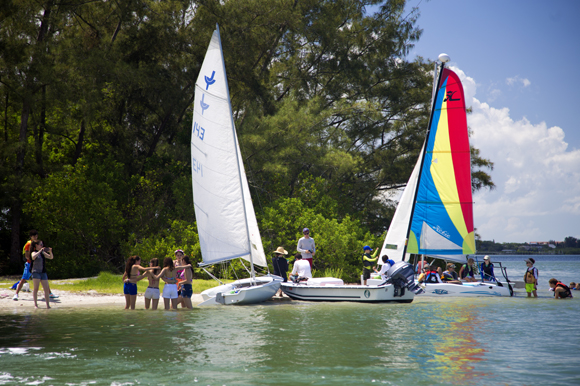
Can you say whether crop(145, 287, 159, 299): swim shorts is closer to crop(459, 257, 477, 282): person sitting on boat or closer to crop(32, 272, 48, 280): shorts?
crop(32, 272, 48, 280): shorts

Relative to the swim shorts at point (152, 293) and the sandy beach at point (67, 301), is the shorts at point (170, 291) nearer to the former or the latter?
the swim shorts at point (152, 293)

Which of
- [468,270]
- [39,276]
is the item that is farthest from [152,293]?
[468,270]

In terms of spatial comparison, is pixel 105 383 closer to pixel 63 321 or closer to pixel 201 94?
pixel 63 321

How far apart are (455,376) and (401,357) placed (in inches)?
58.2

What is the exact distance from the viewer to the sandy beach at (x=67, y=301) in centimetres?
1593

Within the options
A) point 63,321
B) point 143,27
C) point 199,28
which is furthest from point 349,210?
point 63,321

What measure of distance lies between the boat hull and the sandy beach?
11.4ft

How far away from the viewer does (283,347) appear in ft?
34.2

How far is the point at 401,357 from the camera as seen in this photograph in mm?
9539

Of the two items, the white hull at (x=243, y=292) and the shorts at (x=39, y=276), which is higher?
the shorts at (x=39, y=276)

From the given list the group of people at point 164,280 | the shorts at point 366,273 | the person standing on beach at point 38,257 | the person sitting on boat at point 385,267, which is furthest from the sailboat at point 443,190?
the person standing on beach at point 38,257

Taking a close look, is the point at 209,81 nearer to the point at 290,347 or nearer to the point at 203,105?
the point at 203,105

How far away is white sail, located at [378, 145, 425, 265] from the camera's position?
2078 centimetres

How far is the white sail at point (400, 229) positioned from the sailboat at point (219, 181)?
561cm
